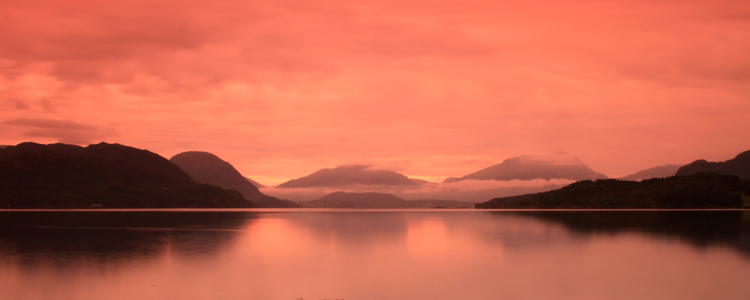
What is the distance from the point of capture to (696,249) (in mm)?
51062

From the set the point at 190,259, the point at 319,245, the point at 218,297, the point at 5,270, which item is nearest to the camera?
the point at 218,297

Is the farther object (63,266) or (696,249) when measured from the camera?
(696,249)

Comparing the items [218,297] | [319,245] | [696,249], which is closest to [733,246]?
[696,249]

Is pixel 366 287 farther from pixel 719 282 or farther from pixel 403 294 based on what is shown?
pixel 719 282

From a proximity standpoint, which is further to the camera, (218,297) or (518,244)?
(518,244)

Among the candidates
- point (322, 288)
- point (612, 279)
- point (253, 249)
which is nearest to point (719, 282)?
point (612, 279)

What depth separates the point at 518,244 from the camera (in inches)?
2280

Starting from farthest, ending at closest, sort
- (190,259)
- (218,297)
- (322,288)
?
(190,259)
(322,288)
(218,297)

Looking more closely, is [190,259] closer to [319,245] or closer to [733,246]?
[319,245]

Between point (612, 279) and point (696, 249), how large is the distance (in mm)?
23627

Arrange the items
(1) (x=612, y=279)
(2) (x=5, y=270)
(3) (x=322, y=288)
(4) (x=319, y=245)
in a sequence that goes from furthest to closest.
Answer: (4) (x=319, y=245), (2) (x=5, y=270), (1) (x=612, y=279), (3) (x=322, y=288)

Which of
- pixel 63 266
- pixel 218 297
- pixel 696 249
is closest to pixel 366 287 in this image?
pixel 218 297

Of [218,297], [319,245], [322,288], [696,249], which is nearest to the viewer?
[218,297]

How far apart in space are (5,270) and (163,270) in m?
9.72
